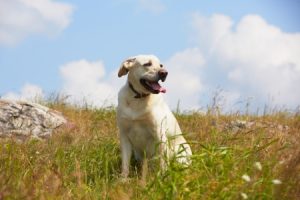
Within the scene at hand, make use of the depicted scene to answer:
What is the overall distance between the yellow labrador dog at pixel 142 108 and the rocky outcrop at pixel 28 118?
2.70 m

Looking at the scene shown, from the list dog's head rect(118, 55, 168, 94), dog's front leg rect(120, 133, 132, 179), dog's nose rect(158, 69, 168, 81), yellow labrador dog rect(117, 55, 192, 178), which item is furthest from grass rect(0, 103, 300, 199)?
dog's nose rect(158, 69, 168, 81)

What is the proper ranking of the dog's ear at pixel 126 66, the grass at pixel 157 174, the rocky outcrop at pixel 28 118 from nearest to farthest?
the grass at pixel 157 174
the dog's ear at pixel 126 66
the rocky outcrop at pixel 28 118

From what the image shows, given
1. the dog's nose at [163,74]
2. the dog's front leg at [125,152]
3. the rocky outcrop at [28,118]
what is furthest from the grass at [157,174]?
the rocky outcrop at [28,118]

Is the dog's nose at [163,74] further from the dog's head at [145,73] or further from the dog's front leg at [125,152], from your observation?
the dog's front leg at [125,152]

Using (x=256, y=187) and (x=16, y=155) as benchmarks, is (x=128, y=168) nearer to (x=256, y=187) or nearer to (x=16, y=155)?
(x=16, y=155)

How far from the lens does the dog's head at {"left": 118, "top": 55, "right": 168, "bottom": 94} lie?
5.88 m

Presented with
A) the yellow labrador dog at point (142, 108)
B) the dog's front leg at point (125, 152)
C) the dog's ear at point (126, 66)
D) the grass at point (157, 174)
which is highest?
the dog's ear at point (126, 66)

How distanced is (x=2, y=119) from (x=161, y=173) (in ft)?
18.2

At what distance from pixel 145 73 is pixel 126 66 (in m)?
0.28

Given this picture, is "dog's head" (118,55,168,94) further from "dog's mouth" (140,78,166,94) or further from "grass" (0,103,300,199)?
"grass" (0,103,300,199)

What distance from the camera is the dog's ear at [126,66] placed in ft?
19.8

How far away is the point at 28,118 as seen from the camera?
881cm

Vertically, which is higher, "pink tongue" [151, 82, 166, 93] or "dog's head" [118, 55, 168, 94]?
"dog's head" [118, 55, 168, 94]

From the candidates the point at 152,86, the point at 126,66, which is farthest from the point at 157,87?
the point at 126,66
